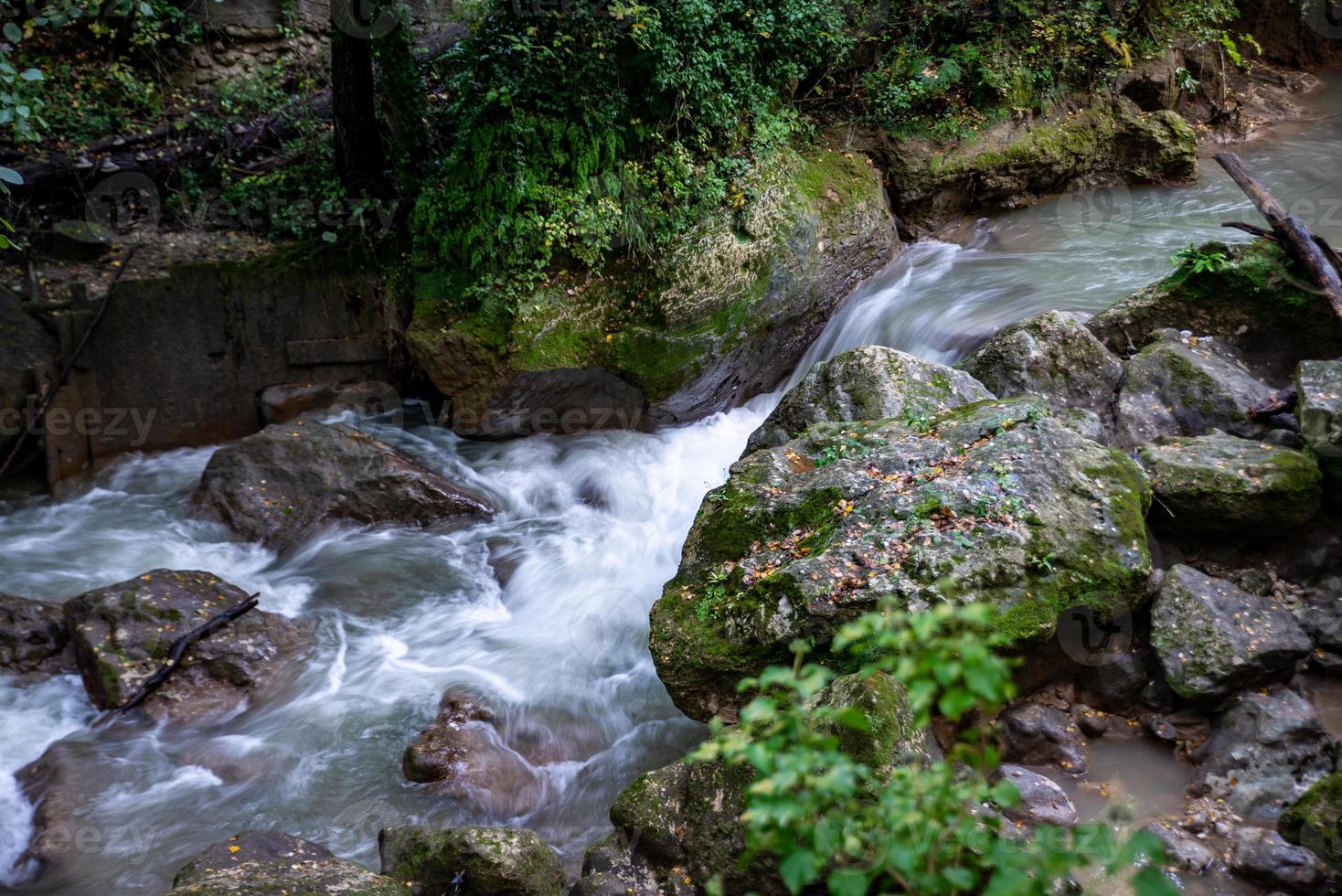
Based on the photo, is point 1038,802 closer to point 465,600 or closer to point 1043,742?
point 1043,742

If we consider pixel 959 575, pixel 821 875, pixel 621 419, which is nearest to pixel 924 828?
pixel 821 875

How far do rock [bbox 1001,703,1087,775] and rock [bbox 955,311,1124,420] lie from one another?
252 centimetres

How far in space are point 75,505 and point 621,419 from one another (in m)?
4.78

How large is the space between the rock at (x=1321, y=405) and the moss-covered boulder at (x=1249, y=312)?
3.60 ft

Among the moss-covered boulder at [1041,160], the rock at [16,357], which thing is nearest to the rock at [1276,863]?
the moss-covered boulder at [1041,160]

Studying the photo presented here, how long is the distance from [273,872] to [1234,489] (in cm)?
535

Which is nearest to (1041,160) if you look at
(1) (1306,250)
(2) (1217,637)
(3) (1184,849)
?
(1) (1306,250)

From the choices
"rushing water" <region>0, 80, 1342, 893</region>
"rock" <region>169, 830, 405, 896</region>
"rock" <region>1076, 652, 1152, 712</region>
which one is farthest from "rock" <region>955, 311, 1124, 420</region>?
"rock" <region>169, 830, 405, 896</region>

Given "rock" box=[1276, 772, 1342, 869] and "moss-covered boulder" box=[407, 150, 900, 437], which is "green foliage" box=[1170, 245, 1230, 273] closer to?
"moss-covered boulder" box=[407, 150, 900, 437]

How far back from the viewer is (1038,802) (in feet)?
14.0

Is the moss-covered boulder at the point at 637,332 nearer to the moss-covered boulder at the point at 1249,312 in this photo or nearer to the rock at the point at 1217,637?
the moss-covered boulder at the point at 1249,312

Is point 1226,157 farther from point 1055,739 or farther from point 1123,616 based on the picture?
point 1055,739

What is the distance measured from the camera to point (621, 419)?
8.64 metres

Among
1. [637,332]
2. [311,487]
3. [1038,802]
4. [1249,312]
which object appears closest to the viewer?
[1038,802]
